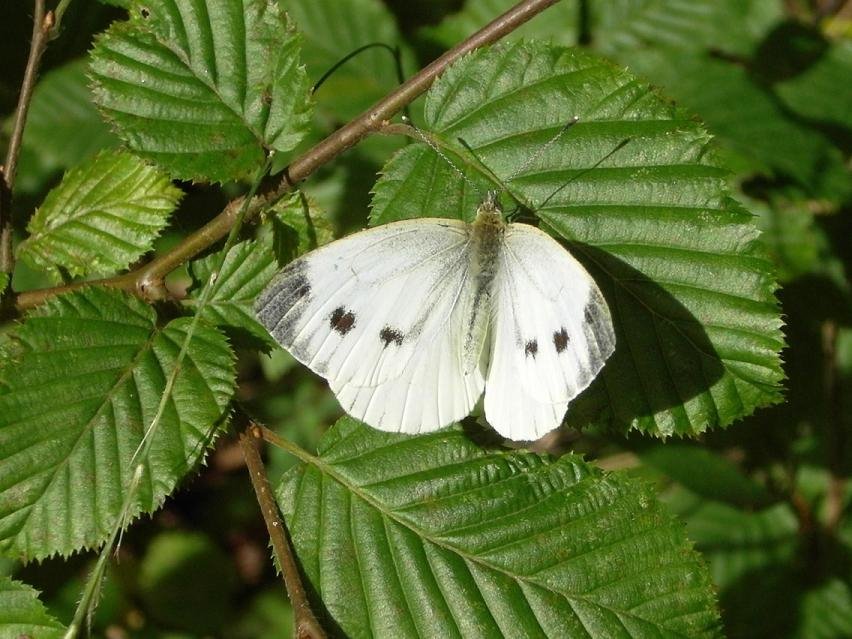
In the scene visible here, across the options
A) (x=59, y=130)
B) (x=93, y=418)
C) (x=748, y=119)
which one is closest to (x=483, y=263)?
(x=93, y=418)

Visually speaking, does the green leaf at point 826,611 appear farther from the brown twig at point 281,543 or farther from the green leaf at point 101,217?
the green leaf at point 101,217

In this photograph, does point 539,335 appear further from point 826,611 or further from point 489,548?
point 826,611

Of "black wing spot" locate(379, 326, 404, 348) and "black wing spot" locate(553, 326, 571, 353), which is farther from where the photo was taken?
"black wing spot" locate(379, 326, 404, 348)

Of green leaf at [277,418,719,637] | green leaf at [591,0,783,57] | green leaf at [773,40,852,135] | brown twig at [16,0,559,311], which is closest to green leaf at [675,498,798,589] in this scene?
green leaf at [773,40,852,135]

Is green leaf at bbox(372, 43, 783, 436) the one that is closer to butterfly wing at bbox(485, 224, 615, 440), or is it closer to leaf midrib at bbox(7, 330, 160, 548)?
butterfly wing at bbox(485, 224, 615, 440)

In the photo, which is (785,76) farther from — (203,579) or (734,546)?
(203,579)
